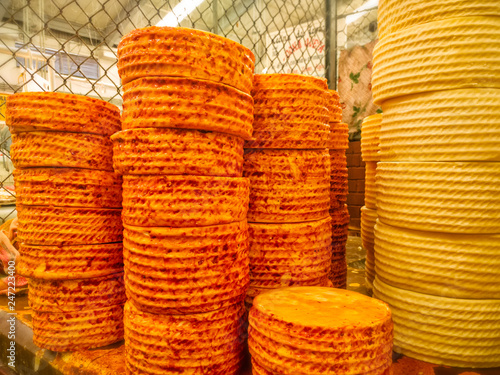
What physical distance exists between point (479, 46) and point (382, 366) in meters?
1.25

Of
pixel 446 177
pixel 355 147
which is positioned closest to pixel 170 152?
pixel 446 177

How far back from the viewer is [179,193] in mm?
1136

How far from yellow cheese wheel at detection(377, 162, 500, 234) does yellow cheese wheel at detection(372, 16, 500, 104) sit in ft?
1.11

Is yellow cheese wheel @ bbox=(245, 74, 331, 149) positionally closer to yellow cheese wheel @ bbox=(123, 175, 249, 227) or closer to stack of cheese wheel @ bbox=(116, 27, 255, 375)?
stack of cheese wheel @ bbox=(116, 27, 255, 375)

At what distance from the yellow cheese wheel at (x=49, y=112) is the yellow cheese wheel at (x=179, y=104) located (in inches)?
15.0

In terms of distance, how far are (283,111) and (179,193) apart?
670mm

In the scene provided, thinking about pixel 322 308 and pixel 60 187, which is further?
pixel 60 187

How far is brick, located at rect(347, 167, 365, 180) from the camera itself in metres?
4.43

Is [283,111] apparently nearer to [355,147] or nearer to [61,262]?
[61,262]

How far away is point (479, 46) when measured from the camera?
1320 millimetres

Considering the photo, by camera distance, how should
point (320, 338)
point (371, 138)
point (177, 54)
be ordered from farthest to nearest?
point (371, 138) → point (177, 54) → point (320, 338)

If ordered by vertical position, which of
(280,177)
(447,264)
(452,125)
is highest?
(452,125)

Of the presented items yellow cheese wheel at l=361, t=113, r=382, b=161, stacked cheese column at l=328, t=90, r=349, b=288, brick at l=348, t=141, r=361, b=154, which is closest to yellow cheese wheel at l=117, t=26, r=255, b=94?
stacked cheese column at l=328, t=90, r=349, b=288

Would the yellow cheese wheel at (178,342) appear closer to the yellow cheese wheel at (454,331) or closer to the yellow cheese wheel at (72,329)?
the yellow cheese wheel at (72,329)
